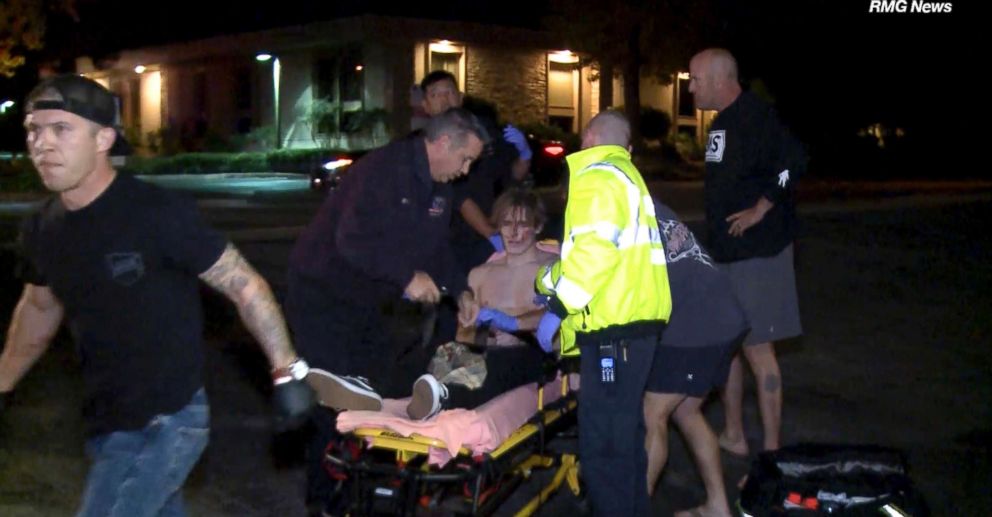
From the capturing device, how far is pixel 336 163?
2670 centimetres

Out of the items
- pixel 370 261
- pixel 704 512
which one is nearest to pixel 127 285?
pixel 370 261

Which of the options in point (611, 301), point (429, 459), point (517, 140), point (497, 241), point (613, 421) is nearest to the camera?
point (611, 301)

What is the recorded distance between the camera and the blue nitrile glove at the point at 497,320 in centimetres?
571

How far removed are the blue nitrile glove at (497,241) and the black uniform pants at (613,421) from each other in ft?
6.08

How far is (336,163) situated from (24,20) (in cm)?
725

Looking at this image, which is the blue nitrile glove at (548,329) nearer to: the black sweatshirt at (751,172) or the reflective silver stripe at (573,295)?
the reflective silver stripe at (573,295)

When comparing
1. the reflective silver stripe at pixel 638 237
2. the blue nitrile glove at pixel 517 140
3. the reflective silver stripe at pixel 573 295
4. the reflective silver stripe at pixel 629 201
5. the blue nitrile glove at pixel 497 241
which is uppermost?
the blue nitrile glove at pixel 517 140

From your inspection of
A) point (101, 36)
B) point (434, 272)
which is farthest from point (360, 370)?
point (101, 36)

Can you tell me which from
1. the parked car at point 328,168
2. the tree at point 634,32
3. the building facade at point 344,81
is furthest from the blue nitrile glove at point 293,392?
the tree at point 634,32

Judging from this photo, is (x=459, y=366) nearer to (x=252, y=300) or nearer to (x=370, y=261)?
(x=370, y=261)

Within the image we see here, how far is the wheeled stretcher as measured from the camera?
15.1ft

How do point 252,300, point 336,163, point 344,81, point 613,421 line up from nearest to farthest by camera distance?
point 252,300 < point 613,421 < point 336,163 < point 344,81

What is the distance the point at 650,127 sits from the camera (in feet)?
135

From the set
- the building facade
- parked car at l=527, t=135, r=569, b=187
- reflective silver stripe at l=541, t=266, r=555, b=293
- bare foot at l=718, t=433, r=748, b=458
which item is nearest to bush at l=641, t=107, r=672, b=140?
the building facade
